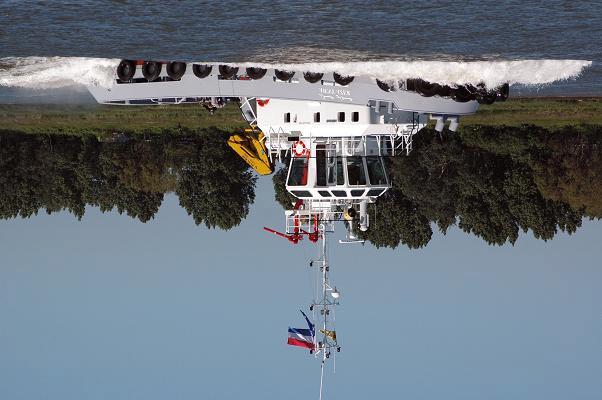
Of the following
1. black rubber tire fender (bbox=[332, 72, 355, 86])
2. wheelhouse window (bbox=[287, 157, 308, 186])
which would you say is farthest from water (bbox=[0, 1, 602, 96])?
wheelhouse window (bbox=[287, 157, 308, 186])

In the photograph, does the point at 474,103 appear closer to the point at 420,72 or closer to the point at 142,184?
the point at 420,72

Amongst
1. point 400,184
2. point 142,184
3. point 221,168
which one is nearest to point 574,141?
point 400,184

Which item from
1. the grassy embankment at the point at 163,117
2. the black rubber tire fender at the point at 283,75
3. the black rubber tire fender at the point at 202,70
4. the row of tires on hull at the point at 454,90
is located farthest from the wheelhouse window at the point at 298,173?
the grassy embankment at the point at 163,117

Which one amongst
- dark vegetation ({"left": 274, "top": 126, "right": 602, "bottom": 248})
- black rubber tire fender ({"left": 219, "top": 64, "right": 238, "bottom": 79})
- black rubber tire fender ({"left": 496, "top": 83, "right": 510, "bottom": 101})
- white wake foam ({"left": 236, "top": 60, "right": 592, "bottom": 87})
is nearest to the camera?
white wake foam ({"left": 236, "top": 60, "right": 592, "bottom": 87})

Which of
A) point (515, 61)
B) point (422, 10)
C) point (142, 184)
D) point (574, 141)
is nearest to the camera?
point (422, 10)

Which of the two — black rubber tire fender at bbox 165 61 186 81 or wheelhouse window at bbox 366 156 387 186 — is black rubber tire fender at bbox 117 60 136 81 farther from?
wheelhouse window at bbox 366 156 387 186

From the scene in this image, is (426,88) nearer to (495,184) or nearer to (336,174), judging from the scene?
(336,174)

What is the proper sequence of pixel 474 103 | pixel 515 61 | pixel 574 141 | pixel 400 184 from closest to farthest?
1. pixel 515 61
2. pixel 474 103
3. pixel 574 141
4. pixel 400 184
